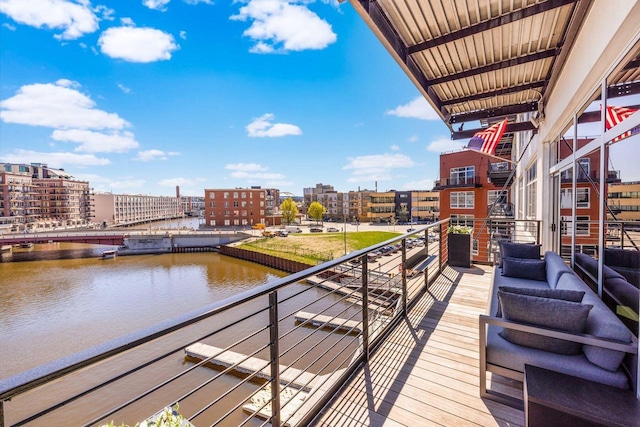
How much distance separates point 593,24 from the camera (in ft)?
7.66

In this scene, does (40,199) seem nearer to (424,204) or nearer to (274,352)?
(424,204)

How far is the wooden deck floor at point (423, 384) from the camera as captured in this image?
1752mm

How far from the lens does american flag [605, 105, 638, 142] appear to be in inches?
75.8

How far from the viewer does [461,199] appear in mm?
16609

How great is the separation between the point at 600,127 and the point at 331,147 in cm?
5129

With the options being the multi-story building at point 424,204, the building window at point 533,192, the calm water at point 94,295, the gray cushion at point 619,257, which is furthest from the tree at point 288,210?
the gray cushion at point 619,257

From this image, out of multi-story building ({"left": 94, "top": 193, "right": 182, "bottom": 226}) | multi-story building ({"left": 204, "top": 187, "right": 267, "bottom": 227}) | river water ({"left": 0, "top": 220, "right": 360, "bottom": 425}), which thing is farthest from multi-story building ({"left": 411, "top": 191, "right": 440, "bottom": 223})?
multi-story building ({"left": 94, "top": 193, "right": 182, "bottom": 226})

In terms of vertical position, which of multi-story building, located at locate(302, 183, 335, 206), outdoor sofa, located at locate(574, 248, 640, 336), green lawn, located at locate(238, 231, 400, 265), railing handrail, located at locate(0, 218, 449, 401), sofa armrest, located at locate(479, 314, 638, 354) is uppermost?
multi-story building, located at locate(302, 183, 335, 206)

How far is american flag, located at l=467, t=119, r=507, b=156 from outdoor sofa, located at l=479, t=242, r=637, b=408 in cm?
324

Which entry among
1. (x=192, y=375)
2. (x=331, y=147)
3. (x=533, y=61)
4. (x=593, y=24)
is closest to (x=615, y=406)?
(x=593, y=24)

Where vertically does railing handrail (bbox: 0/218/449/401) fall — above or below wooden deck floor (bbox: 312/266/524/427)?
above

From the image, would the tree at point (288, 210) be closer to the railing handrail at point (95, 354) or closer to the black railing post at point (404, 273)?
the black railing post at point (404, 273)

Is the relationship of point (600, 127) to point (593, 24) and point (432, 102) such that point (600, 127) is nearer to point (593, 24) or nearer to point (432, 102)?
point (593, 24)

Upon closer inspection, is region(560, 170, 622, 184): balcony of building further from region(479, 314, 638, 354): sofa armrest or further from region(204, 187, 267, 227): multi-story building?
region(204, 187, 267, 227): multi-story building
